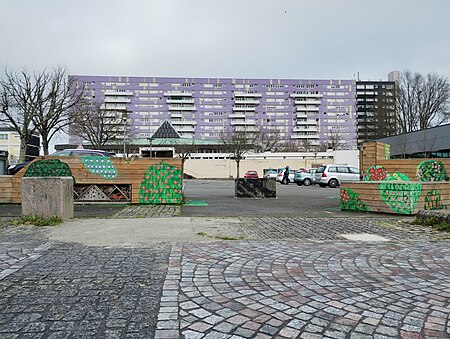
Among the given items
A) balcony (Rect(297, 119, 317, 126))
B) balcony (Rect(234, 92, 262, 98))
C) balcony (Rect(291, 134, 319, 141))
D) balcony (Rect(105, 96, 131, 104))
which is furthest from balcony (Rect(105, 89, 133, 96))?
balcony (Rect(297, 119, 317, 126))

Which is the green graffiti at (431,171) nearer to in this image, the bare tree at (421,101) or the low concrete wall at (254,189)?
the low concrete wall at (254,189)

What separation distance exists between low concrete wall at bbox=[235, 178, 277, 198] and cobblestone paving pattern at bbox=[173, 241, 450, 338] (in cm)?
1055

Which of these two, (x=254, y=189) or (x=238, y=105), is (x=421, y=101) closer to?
(x=254, y=189)

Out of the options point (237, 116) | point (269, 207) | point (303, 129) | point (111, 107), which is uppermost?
point (237, 116)

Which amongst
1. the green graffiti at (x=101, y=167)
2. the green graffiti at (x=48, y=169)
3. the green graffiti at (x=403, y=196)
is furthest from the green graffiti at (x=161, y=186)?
the green graffiti at (x=403, y=196)

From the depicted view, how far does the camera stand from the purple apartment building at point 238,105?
111 m

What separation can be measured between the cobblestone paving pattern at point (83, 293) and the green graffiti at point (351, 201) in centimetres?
735

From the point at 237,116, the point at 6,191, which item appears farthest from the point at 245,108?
the point at 6,191

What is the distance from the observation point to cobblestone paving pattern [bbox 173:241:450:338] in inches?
108

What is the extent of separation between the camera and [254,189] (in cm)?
1620

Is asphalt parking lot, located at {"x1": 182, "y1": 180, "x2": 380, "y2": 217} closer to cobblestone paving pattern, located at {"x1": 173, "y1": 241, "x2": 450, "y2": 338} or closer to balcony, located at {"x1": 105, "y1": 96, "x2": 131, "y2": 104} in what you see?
cobblestone paving pattern, located at {"x1": 173, "y1": 241, "x2": 450, "y2": 338}

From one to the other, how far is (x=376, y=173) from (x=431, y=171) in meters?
2.23

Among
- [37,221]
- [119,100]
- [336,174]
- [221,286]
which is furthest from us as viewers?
[119,100]

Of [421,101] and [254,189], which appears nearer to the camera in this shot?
[254,189]
